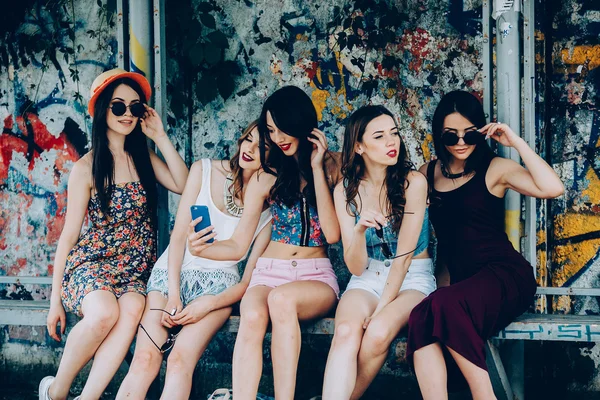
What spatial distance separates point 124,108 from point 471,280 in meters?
2.11

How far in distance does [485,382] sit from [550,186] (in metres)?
1.04

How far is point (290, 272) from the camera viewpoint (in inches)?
138

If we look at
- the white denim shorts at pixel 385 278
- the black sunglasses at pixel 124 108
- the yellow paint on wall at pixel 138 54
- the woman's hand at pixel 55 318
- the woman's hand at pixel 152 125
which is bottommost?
the woman's hand at pixel 55 318

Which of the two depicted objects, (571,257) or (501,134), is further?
(571,257)

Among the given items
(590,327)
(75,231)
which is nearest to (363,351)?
(590,327)

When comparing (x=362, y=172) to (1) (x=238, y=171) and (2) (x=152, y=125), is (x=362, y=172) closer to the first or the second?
(1) (x=238, y=171)

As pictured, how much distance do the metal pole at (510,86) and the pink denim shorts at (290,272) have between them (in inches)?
40.6

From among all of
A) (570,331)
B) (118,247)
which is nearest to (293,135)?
(118,247)

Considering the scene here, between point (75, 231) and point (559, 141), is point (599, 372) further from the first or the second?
point (75, 231)

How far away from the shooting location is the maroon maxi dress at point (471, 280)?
3.01 meters

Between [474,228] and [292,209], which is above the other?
[292,209]

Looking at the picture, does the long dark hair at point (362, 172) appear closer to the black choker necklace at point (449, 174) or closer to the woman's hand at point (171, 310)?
the black choker necklace at point (449, 174)

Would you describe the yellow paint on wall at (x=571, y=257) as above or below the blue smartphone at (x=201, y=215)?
below

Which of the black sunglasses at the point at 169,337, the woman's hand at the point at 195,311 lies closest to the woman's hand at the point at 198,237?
the woman's hand at the point at 195,311
